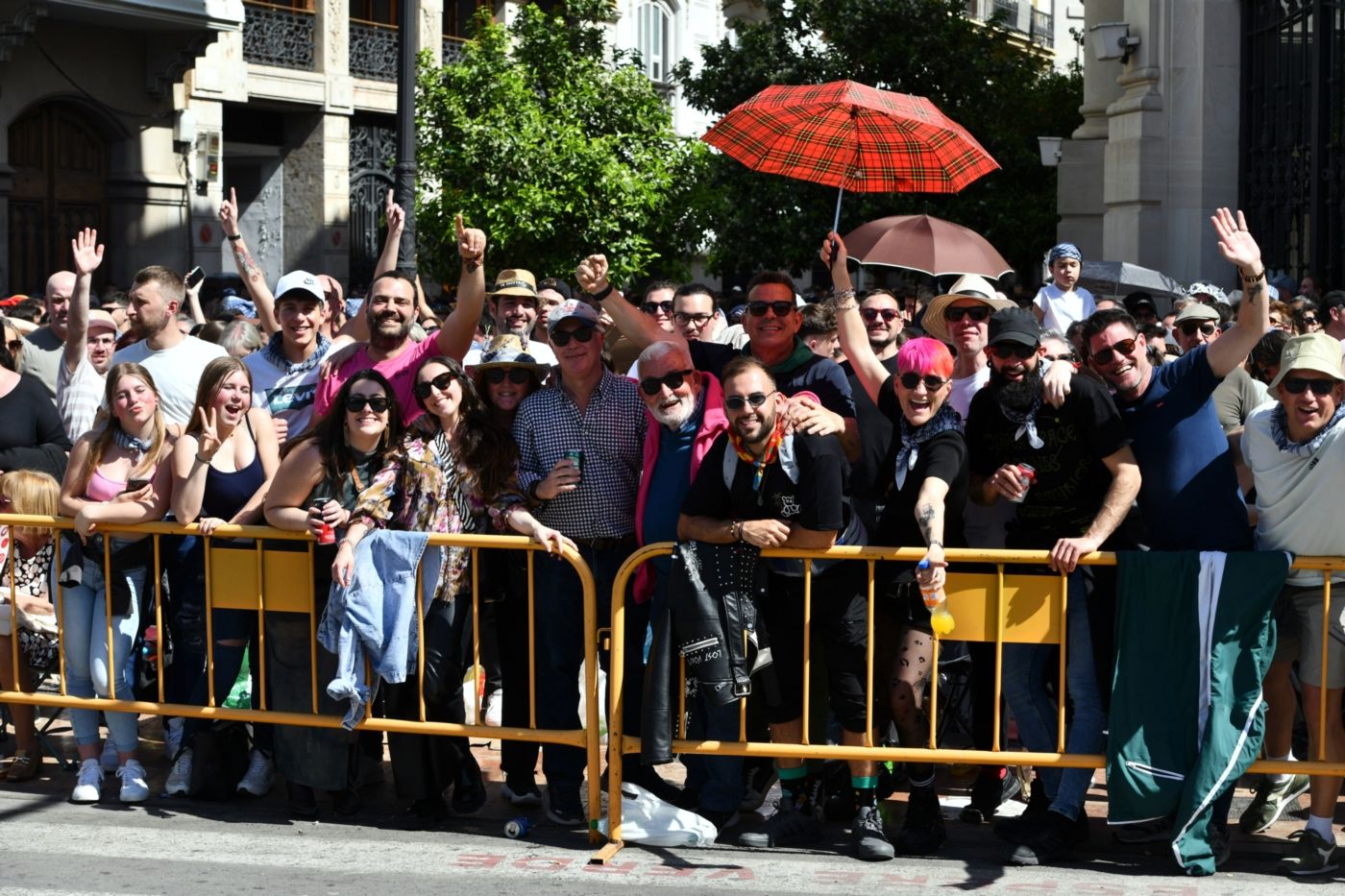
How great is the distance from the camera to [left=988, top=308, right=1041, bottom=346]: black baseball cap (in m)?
6.62

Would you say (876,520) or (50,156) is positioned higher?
(50,156)

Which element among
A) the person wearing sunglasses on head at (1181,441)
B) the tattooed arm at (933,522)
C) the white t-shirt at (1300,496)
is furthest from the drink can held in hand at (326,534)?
the white t-shirt at (1300,496)

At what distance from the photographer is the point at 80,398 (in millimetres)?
9219

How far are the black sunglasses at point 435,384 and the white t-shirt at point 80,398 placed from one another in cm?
276

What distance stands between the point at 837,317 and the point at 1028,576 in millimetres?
1472

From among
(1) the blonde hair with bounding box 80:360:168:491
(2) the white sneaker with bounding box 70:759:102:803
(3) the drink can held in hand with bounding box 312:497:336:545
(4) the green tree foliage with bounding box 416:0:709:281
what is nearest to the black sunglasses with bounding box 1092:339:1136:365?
(3) the drink can held in hand with bounding box 312:497:336:545

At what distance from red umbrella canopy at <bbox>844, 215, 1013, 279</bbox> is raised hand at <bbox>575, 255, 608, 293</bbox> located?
5.23 metres

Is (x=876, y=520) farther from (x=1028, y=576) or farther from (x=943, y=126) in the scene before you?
(x=943, y=126)

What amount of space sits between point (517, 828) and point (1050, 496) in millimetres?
2398

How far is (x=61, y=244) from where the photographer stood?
2406cm

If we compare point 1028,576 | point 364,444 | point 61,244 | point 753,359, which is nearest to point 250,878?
point 364,444

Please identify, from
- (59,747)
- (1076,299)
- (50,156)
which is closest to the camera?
(59,747)

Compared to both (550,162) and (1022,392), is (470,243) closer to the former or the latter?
(1022,392)

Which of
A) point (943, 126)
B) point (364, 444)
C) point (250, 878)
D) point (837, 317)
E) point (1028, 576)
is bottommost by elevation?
point (250, 878)
